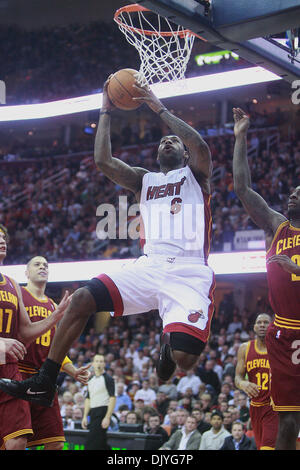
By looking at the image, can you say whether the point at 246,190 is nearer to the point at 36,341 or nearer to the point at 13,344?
the point at 13,344

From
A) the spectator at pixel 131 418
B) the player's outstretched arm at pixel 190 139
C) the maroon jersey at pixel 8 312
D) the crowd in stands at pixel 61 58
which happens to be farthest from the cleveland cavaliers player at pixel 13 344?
the crowd in stands at pixel 61 58

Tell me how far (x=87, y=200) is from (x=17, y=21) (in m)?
10.4

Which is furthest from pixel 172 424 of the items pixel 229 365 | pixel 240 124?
pixel 240 124

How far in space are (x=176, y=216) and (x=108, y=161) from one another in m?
0.72

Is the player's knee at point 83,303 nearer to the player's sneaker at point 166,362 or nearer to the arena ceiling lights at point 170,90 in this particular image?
the player's sneaker at point 166,362

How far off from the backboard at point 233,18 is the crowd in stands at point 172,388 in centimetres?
347

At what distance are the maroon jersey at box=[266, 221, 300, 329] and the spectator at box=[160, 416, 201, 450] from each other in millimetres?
4776

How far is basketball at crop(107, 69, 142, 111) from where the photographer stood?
4930 millimetres

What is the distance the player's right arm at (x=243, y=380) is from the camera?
6.49 meters

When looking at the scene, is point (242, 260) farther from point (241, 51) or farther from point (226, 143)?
point (241, 51)

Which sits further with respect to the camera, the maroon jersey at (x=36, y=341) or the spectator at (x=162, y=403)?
the spectator at (x=162, y=403)

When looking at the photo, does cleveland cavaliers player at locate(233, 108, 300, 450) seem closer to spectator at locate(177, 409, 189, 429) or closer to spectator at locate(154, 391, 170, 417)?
spectator at locate(177, 409, 189, 429)

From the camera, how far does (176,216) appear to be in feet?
15.3

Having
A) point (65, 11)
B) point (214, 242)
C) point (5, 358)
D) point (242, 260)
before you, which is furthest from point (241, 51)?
point (65, 11)
